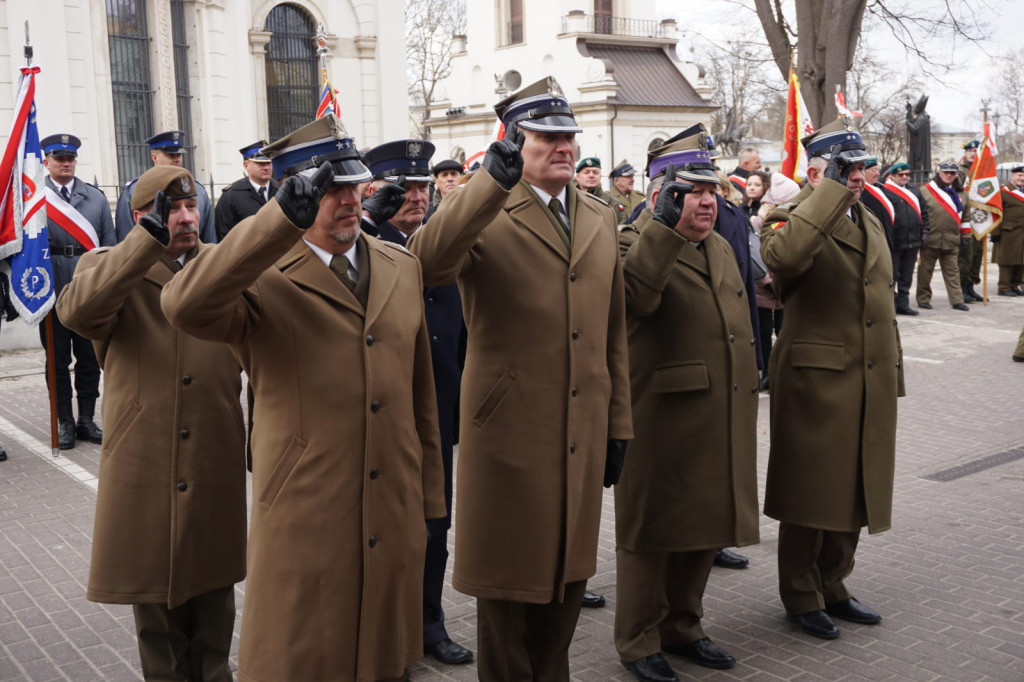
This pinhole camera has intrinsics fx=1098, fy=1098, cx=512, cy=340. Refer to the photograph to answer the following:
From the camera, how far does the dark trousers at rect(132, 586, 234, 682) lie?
3.94 metres

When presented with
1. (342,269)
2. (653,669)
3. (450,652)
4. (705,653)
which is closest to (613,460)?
(653,669)

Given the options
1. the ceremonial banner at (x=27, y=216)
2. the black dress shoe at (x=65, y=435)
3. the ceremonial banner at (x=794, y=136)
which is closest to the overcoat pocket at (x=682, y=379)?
the ceremonial banner at (x=794, y=136)

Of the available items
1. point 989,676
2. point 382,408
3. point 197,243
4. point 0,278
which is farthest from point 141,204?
point 0,278

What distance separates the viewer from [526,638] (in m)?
4.17

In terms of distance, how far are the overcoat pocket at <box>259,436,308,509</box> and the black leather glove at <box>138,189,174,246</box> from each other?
0.87m

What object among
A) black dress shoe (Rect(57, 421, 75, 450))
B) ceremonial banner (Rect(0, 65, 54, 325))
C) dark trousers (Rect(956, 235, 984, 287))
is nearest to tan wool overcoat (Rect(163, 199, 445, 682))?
ceremonial banner (Rect(0, 65, 54, 325))

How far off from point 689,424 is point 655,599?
0.74 m

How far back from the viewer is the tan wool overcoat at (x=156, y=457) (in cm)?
383

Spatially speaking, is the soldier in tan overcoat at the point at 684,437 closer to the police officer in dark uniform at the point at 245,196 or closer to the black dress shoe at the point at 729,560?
the black dress shoe at the point at 729,560

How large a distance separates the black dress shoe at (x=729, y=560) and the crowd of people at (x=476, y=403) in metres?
0.76

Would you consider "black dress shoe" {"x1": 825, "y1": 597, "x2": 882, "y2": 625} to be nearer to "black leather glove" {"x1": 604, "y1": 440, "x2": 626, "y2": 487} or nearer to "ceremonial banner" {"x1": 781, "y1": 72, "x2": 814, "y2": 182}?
"black leather glove" {"x1": 604, "y1": 440, "x2": 626, "y2": 487}

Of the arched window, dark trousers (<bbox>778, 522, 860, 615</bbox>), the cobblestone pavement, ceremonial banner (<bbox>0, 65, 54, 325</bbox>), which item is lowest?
the cobblestone pavement

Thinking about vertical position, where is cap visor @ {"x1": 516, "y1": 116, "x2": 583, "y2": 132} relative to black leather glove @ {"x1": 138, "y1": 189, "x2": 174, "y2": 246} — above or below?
above

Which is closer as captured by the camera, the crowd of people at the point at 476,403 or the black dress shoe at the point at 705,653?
the crowd of people at the point at 476,403
